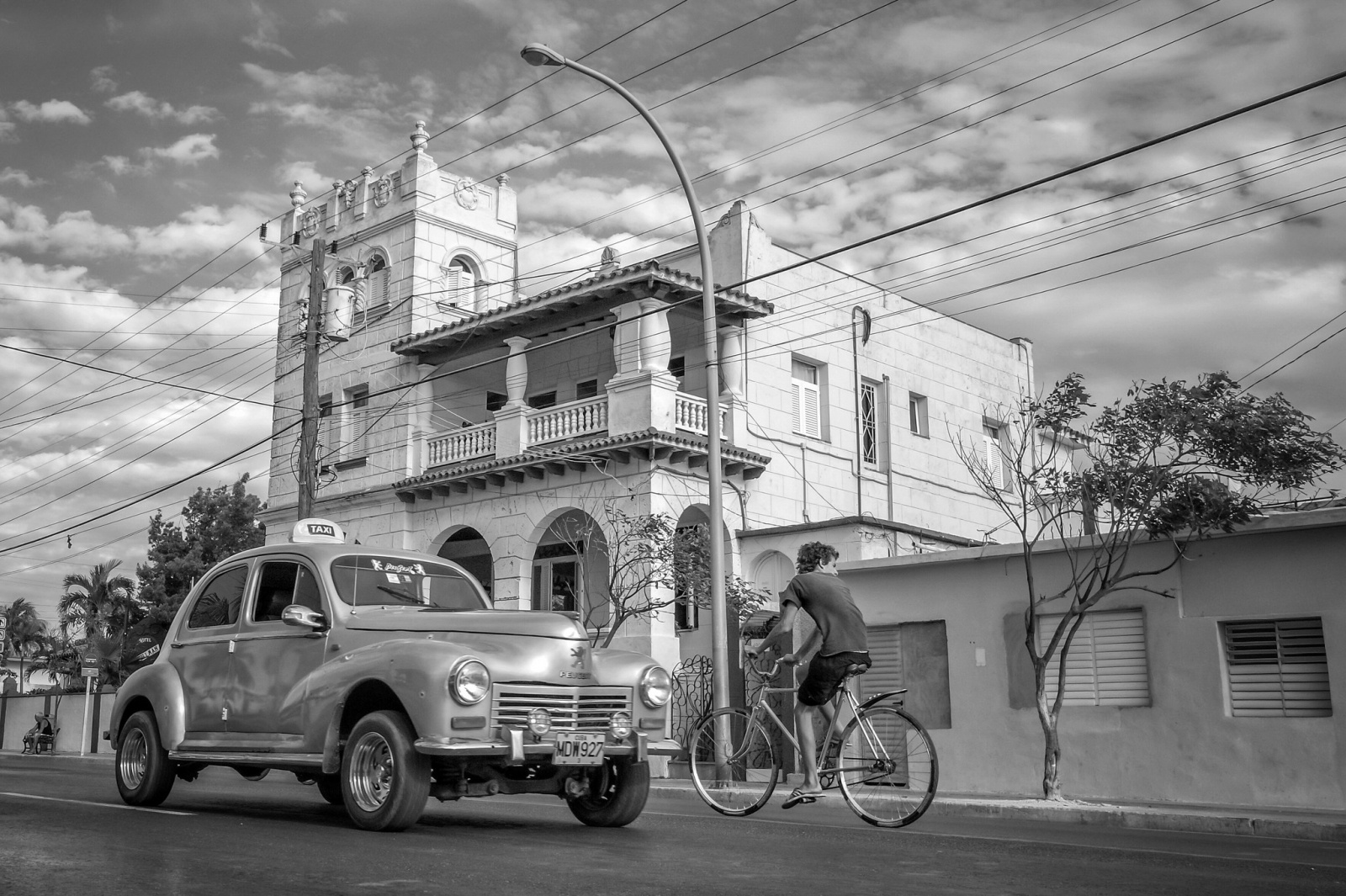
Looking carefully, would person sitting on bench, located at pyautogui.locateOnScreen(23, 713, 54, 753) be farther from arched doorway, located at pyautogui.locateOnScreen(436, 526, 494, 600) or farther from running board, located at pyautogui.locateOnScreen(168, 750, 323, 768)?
running board, located at pyautogui.locateOnScreen(168, 750, 323, 768)

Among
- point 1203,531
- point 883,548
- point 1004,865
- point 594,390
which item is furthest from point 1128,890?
point 594,390

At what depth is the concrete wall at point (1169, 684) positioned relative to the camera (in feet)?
46.4

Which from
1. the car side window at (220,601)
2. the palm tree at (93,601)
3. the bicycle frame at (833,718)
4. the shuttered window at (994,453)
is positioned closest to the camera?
the bicycle frame at (833,718)

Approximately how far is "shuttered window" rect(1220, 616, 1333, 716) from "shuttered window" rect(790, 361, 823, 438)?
39.2 feet

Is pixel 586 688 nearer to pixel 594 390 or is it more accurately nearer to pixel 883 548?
pixel 883 548

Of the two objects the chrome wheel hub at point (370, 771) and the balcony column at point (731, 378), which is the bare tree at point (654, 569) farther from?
the chrome wheel hub at point (370, 771)

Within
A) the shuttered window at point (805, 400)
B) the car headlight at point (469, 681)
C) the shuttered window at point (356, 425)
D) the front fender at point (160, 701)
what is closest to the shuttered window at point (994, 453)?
the shuttered window at point (805, 400)

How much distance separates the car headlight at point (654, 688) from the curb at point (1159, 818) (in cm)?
518

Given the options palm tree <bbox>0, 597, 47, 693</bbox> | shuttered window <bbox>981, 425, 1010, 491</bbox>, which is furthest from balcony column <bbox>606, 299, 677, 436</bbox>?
palm tree <bbox>0, 597, 47, 693</bbox>

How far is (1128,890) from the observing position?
19.1 ft

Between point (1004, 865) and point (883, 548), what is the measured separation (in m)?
16.0

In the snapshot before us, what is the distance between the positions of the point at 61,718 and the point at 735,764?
117 ft

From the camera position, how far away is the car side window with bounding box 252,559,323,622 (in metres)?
9.31

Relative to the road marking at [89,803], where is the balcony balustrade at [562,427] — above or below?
above
